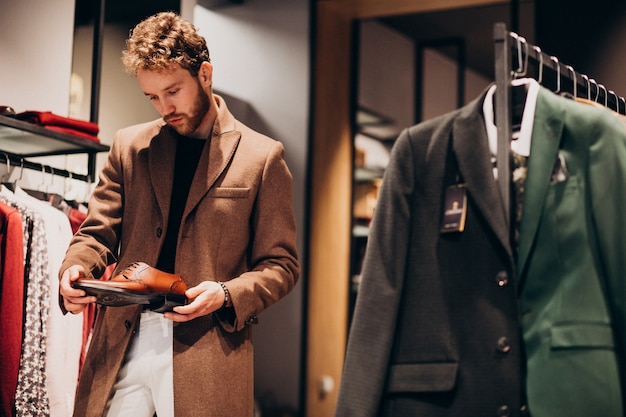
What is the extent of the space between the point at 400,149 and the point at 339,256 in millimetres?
3867

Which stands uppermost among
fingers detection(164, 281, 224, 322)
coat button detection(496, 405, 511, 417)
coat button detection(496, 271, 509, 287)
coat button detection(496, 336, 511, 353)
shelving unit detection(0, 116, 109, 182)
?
shelving unit detection(0, 116, 109, 182)

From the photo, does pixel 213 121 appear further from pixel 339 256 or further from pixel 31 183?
pixel 339 256

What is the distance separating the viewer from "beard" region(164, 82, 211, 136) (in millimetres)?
2145

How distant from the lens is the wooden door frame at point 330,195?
5.36 meters

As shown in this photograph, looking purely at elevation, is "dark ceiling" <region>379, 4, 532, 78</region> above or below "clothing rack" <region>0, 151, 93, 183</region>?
above

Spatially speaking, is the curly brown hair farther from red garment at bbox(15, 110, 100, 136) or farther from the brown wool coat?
red garment at bbox(15, 110, 100, 136)

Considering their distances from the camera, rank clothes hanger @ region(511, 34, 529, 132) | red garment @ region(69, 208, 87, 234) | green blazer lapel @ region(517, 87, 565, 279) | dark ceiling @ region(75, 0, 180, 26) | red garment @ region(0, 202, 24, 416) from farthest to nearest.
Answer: dark ceiling @ region(75, 0, 180, 26) < red garment @ region(69, 208, 87, 234) < red garment @ region(0, 202, 24, 416) < clothes hanger @ region(511, 34, 529, 132) < green blazer lapel @ region(517, 87, 565, 279)

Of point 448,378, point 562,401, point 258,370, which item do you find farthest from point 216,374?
point 258,370

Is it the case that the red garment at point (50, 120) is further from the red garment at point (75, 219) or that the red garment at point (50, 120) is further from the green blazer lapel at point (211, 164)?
the green blazer lapel at point (211, 164)

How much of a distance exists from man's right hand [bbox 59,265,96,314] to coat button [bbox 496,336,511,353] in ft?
3.07

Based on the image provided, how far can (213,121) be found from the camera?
2227 mm

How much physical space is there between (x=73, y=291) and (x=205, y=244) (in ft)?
1.11

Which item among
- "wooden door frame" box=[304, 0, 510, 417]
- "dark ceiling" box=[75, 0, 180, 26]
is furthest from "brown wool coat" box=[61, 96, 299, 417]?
"wooden door frame" box=[304, 0, 510, 417]

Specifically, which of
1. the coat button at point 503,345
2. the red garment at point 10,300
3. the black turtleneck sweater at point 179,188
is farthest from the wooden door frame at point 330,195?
the coat button at point 503,345
